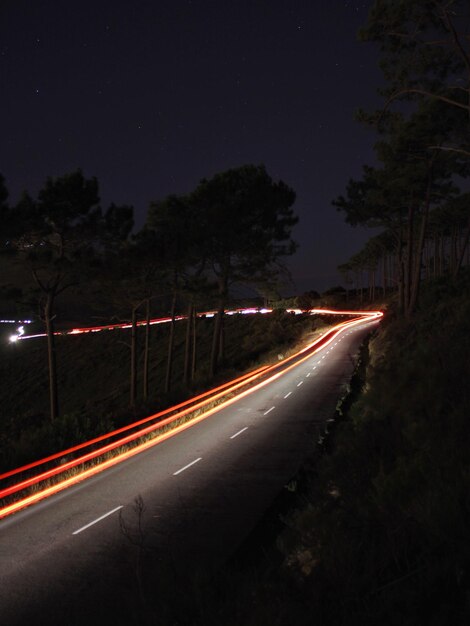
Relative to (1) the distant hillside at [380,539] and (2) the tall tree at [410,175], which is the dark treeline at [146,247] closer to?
(2) the tall tree at [410,175]

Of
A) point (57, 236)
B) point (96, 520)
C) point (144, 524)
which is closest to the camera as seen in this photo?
point (144, 524)

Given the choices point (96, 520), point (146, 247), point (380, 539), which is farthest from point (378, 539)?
point (146, 247)

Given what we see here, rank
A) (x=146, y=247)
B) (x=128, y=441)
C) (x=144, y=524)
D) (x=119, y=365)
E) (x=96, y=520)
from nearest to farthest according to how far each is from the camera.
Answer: (x=144, y=524) → (x=96, y=520) → (x=128, y=441) → (x=146, y=247) → (x=119, y=365)

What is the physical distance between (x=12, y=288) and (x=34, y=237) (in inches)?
130

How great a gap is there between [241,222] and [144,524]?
82.3 ft

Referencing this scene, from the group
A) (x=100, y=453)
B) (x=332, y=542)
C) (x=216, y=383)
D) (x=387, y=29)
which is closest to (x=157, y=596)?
(x=332, y=542)

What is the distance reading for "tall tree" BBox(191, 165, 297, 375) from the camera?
103 ft

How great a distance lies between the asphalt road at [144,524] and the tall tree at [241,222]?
16.9m

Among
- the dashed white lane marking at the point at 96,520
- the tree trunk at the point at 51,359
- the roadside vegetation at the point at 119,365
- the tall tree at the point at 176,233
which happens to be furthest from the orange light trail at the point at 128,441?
the tall tree at the point at 176,233

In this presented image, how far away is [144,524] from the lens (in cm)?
879

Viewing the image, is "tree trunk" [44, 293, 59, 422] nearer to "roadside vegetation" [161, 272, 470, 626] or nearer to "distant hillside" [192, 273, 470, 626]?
"roadside vegetation" [161, 272, 470, 626]

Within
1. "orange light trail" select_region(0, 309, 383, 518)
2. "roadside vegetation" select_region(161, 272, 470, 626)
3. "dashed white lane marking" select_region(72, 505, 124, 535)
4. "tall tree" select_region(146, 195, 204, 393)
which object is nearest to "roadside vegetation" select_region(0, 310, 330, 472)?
"orange light trail" select_region(0, 309, 383, 518)

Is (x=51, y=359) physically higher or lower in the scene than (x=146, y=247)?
lower

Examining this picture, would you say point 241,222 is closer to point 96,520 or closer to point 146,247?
point 146,247
